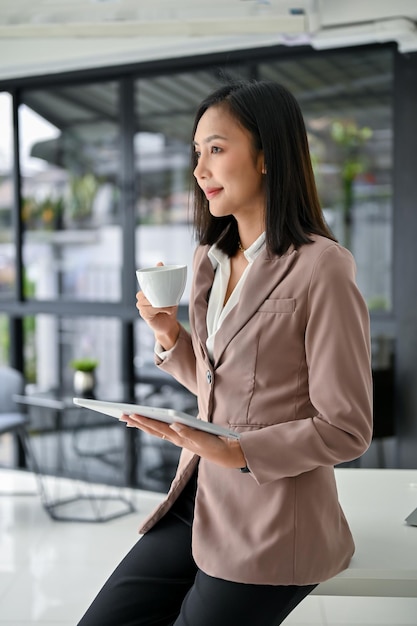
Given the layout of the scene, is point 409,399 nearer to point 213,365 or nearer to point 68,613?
point 68,613

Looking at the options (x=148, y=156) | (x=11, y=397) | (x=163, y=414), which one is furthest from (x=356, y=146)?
(x=163, y=414)

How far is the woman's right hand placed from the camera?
164 centimetres

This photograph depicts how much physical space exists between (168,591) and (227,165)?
2.91 feet

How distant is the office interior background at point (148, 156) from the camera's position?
3.21 m

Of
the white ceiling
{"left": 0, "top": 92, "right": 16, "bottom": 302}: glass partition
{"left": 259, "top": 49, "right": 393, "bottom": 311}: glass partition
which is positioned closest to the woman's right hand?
the white ceiling

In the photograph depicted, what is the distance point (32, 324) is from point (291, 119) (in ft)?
12.4

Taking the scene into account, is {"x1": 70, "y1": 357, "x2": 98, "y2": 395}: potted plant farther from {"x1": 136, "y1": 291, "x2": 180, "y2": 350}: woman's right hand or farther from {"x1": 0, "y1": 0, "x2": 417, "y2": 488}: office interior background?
{"x1": 136, "y1": 291, "x2": 180, "y2": 350}: woman's right hand

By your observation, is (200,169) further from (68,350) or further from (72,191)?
(68,350)

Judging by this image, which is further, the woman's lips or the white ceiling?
the white ceiling

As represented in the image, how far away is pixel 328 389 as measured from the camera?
4.36 feet

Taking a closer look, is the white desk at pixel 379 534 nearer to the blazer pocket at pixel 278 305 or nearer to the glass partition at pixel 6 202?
the blazer pocket at pixel 278 305

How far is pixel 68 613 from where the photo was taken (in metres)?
2.89

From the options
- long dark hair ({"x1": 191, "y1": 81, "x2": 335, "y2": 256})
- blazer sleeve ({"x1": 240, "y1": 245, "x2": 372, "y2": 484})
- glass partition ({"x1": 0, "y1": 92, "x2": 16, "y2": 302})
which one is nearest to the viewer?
blazer sleeve ({"x1": 240, "y1": 245, "x2": 372, "y2": 484})

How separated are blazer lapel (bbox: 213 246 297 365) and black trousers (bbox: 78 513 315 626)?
421 millimetres
